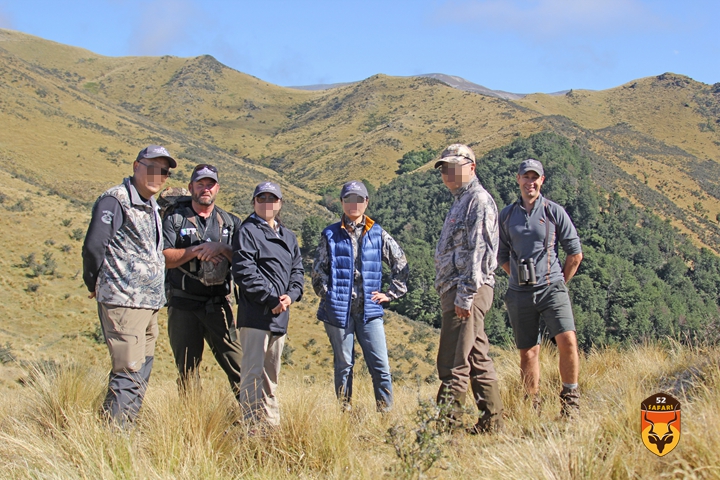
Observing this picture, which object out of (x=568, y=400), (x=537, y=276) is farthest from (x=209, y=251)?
(x=568, y=400)

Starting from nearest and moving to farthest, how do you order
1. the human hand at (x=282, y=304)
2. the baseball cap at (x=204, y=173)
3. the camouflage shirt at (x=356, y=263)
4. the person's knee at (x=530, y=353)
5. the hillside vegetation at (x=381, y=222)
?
the hillside vegetation at (x=381, y=222) → the human hand at (x=282, y=304) → the baseball cap at (x=204, y=173) → the person's knee at (x=530, y=353) → the camouflage shirt at (x=356, y=263)

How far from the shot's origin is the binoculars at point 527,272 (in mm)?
3666

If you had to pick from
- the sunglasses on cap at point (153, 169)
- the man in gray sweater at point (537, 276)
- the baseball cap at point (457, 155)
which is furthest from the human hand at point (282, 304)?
the man in gray sweater at point (537, 276)

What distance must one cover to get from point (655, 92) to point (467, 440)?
156717 millimetres

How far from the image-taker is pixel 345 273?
397 cm

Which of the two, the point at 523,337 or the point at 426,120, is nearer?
the point at 523,337

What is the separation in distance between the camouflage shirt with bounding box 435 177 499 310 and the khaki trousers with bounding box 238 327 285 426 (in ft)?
3.88

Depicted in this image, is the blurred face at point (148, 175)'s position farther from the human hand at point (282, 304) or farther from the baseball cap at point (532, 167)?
the baseball cap at point (532, 167)

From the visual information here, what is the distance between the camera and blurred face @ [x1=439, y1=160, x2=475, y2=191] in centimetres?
350

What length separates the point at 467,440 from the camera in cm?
325

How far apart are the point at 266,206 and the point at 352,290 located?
3.00 ft

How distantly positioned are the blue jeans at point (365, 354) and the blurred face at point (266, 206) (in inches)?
38.3

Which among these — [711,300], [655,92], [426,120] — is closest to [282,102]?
[426,120]

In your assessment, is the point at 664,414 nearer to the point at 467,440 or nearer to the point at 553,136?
the point at 467,440
